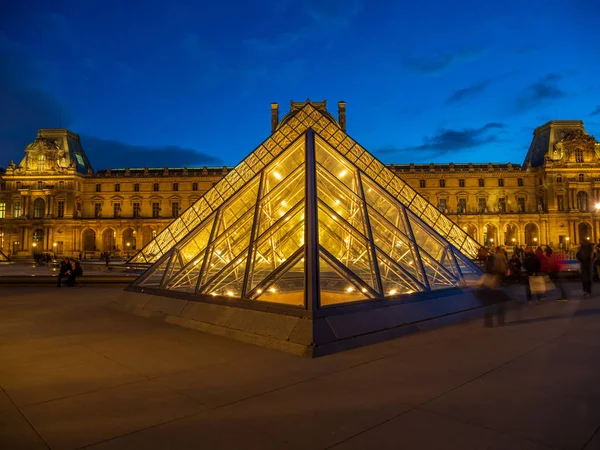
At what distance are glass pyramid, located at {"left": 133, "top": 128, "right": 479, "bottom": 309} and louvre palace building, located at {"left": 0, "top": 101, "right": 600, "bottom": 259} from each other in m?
41.2

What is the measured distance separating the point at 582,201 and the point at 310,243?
183 ft

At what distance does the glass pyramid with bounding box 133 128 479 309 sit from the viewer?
5.94 metres

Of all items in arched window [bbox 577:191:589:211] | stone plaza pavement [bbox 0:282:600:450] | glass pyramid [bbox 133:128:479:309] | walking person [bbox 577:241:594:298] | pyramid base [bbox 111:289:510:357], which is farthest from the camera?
arched window [bbox 577:191:589:211]

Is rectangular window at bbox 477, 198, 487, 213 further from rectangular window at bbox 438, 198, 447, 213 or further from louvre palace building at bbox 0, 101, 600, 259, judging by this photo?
rectangular window at bbox 438, 198, 447, 213

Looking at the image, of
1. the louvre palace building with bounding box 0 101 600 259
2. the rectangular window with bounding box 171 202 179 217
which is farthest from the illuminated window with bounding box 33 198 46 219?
the rectangular window with bounding box 171 202 179 217

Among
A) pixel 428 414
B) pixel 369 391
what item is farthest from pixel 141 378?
pixel 428 414

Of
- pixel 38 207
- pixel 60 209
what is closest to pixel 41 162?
pixel 38 207

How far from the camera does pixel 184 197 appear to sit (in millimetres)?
55344

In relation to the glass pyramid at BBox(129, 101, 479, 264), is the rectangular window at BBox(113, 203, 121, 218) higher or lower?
higher

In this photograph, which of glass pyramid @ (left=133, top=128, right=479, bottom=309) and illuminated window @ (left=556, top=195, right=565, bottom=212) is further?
illuminated window @ (left=556, top=195, right=565, bottom=212)

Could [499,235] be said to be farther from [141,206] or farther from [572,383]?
[572,383]

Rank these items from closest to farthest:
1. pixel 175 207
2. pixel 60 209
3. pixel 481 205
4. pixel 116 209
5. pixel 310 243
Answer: pixel 310 243, pixel 60 209, pixel 481 205, pixel 116 209, pixel 175 207

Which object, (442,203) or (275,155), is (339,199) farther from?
(442,203)

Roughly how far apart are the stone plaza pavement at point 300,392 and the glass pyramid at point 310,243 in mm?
1156
